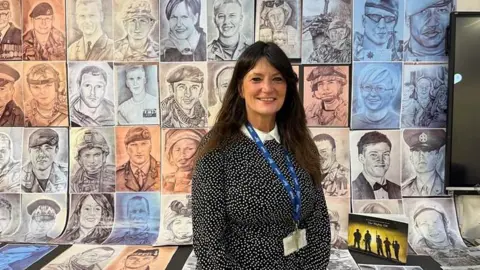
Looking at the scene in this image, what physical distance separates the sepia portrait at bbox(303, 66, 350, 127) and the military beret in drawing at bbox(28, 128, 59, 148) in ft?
3.42

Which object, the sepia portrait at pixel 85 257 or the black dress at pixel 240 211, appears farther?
the sepia portrait at pixel 85 257

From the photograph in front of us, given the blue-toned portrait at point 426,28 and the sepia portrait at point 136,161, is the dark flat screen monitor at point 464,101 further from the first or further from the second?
the sepia portrait at point 136,161

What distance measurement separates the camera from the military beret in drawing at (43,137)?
1782mm

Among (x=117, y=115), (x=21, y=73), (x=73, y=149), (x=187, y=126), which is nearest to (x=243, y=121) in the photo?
(x=187, y=126)

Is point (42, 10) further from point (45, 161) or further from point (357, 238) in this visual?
point (357, 238)

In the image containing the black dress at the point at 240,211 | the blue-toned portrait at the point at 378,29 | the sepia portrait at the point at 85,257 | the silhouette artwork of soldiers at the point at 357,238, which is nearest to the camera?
the black dress at the point at 240,211

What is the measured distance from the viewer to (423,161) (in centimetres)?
174

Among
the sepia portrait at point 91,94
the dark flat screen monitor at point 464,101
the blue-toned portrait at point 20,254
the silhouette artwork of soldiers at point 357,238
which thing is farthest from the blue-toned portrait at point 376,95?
the blue-toned portrait at point 20,254

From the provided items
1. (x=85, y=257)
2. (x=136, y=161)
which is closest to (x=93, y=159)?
(x=136, y=161)

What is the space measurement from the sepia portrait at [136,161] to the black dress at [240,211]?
0.78m

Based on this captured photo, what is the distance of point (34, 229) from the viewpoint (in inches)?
69.8

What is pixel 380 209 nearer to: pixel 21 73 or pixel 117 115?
pixel 117 115

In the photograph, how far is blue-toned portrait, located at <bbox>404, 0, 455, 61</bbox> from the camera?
5.60 feet

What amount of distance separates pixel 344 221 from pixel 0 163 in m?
1.43
